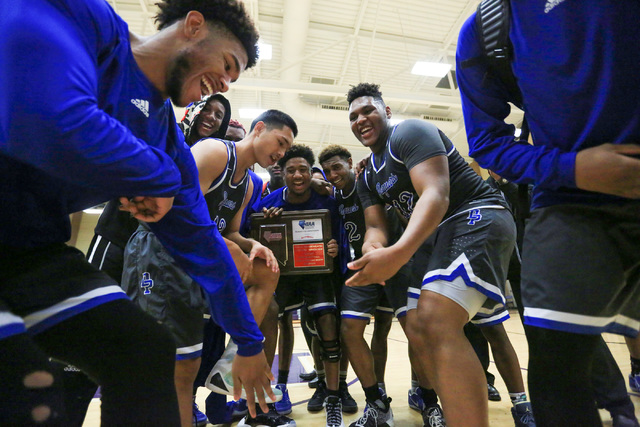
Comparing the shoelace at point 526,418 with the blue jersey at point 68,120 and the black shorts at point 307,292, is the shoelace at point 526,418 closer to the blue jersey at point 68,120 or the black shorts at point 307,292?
the black shorts at point 307,292

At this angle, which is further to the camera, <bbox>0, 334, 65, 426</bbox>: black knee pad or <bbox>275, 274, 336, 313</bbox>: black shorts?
<bbox>275, 274, 336, 313</bbox>: black shorts

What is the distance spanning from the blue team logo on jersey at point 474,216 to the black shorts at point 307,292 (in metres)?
1.87

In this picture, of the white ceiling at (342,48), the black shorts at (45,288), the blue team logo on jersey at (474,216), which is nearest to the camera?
the black shorts at (45,288)

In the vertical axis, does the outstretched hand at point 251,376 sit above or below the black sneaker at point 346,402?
above

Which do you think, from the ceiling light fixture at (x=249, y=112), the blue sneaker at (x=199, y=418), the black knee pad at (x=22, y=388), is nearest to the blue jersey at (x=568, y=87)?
the black knee pad at (x=22, y=388)

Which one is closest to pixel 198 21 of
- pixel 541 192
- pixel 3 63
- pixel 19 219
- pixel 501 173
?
pixel 3 63

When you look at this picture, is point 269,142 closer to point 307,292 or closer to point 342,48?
point 307,292

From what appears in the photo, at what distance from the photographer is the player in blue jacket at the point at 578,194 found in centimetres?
113

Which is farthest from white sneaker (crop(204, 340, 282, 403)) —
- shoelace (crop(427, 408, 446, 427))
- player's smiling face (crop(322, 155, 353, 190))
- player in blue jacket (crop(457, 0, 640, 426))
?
player's smiling face (crop(322, 155, 353, 190))

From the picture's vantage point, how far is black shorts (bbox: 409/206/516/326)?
2.06 meters

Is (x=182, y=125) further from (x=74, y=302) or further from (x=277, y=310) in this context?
(x=74, y=302)

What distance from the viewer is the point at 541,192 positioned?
1.36 metres

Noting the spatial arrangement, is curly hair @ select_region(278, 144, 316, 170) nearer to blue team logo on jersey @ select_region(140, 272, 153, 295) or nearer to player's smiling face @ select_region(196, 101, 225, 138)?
player's smiling face @ select_region(196, 101, 225, 138)

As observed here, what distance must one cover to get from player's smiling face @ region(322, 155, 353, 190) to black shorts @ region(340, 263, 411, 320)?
3.55 ft
